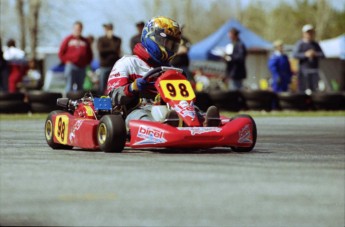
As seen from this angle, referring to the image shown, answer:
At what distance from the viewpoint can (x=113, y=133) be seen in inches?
346

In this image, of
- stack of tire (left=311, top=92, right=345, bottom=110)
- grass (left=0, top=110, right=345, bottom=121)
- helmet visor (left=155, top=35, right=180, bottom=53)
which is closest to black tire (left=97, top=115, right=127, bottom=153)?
helmet visor (left=155, top=35, right=180, bottom=53)

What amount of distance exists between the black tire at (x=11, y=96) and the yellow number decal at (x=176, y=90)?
860 centimetres

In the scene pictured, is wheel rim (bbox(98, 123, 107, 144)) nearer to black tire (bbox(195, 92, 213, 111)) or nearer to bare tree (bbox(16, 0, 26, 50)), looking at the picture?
black tire (bbox(195, 92, 213, 111))

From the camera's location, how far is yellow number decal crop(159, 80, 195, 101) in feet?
30.2

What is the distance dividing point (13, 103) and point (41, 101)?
18.0 inches

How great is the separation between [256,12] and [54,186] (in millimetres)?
77385

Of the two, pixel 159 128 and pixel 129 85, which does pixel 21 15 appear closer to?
pixel 129 85

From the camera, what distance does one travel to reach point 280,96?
19.5m

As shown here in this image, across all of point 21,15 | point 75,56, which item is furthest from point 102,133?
point 21,15

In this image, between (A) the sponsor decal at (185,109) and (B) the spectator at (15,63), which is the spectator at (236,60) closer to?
(B) the spectator at (15,63)

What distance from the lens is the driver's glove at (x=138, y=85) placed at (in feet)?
30.7

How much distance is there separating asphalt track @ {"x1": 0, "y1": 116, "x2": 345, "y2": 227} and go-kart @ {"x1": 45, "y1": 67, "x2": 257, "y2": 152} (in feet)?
0.38

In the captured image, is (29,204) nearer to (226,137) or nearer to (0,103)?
(226,137)

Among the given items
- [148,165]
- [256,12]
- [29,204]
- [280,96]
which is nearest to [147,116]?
[148,165]
